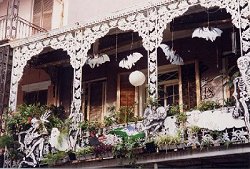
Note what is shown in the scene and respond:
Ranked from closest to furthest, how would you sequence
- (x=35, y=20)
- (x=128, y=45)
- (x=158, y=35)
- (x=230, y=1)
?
(x=230, y=1), (x=158, y=35), (x=128, y=45), (x=35, y=20)

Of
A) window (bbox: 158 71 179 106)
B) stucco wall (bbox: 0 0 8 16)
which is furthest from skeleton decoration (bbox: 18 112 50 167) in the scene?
stucco wall (bbox: 0 0 8 16)

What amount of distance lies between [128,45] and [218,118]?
4.87m

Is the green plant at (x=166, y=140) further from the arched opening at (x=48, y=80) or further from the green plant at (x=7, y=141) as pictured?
A: the arched opening at (x=48, y=80)

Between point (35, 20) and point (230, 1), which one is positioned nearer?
point (230, 1)

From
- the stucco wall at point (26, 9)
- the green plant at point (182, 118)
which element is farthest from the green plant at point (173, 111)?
the stucco wall at point (26, 9)

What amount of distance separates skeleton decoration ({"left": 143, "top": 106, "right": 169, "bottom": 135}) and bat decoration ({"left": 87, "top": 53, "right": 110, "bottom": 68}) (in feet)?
10.2

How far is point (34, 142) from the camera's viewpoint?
13602 millimetres

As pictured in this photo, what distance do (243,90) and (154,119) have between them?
2.22 m

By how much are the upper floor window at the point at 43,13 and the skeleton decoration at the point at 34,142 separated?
482 centimetres

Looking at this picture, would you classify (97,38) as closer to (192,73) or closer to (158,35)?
(158,35)

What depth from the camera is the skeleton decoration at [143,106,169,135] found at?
11797mm

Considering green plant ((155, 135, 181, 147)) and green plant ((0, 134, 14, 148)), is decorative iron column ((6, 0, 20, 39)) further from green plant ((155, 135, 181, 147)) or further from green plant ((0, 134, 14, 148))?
green plant ((155, 135, 181, 147))

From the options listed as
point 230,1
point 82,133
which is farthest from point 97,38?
point 230,1

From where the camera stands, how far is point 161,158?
1170cm
